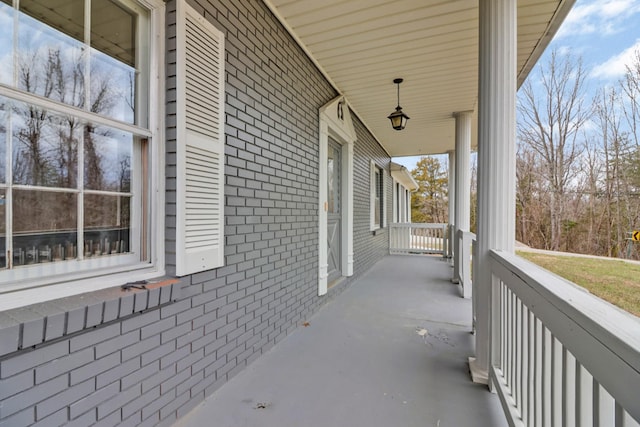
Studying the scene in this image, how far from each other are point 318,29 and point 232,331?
296 centimetres

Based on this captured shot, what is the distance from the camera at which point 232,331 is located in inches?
88.8

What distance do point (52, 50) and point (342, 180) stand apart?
3.86m

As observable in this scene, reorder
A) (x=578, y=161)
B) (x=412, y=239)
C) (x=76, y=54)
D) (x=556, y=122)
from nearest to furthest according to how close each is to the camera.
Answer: (x=76, y=54) < (x=578, y=161) < (x=556, y=122) < (x=412, y=239)

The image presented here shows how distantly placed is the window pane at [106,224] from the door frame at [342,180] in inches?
96.8

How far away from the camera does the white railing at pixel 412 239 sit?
884cm

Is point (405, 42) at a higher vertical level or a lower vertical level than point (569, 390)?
higher

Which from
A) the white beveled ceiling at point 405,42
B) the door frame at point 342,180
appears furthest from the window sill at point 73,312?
the white beveled ceiling at point 405,42

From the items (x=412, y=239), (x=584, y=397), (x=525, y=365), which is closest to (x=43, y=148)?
(x=584, y=397)

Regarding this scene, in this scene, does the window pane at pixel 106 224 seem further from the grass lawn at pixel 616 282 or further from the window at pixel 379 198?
the window at pixel 379 198

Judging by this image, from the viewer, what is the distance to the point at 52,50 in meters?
1.29

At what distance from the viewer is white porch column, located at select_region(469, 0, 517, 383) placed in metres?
2.12

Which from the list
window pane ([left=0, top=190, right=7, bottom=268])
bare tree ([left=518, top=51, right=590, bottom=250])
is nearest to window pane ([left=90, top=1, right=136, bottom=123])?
window pane ([left=0, top=190, right=7, bottom=268])

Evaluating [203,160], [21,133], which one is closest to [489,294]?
[203,160]

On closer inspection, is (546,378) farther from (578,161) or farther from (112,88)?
(578,161)
